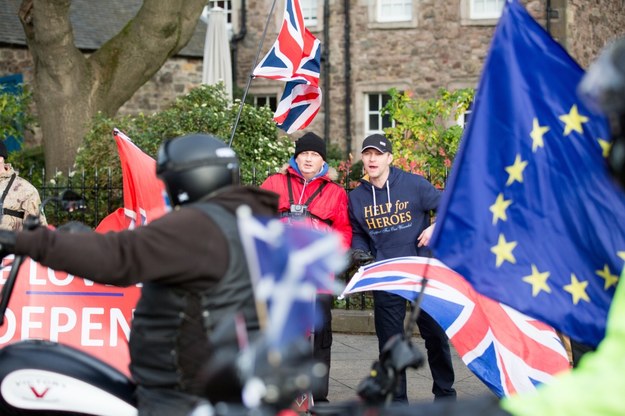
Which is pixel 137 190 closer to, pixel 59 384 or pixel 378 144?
pixel 378 144

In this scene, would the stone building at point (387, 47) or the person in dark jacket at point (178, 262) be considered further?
the stone building at point (387, 47)

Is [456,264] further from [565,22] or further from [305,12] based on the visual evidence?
[305,12]

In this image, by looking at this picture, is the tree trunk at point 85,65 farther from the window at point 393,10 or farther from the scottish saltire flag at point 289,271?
the scottish saltire flag at point 289,271

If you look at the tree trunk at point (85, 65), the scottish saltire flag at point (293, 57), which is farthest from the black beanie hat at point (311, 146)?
the tree trunk at point (85, 65)

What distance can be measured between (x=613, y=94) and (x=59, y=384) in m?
2.41

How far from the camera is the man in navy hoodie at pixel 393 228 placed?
7.37 m

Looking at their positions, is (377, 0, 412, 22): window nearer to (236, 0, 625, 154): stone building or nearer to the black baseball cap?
(236, 0, 625, 154): stone building

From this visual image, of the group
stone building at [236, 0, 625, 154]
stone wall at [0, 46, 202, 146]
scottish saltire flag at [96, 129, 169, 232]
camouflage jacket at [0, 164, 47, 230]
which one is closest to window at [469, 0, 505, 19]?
stone building at [236, 0, 625, 154]

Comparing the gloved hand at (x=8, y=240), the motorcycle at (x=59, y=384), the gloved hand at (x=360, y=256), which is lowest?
the gloved hand at (x=360, y=256)

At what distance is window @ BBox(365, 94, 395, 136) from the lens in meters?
25.1

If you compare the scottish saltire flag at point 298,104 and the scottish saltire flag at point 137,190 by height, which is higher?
the scottish saltire flag at point 298,104

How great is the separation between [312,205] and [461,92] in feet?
24.5

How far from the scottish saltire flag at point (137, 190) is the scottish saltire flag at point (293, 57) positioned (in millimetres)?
2475

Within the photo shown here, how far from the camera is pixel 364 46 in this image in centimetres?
2484
